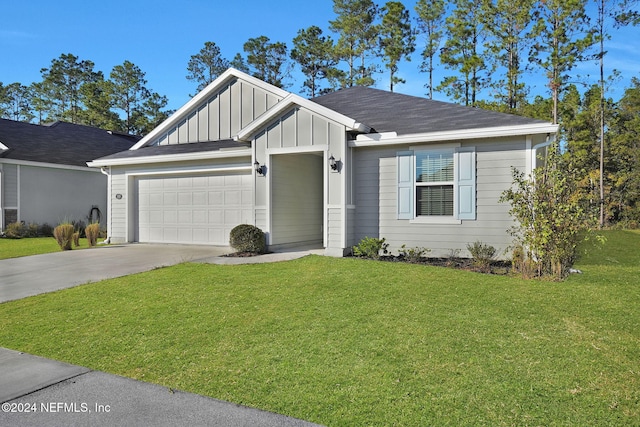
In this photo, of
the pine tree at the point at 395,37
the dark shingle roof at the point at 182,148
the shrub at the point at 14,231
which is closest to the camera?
the dark shingle roof at the point at 182,148

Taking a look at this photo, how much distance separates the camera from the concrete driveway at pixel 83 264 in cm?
700

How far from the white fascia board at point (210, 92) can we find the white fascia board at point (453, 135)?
12.7ft

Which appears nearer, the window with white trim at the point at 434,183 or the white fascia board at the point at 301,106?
the window with white trim at the point at 434,183

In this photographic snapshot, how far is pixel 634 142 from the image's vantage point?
23.7 m

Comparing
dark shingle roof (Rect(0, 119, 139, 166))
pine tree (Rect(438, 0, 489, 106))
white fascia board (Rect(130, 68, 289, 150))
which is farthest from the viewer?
pine tree (Rect(438, 0, 489, 106))

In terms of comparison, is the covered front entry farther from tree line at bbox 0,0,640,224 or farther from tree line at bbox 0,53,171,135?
tree line at bbox 0,53,171,135

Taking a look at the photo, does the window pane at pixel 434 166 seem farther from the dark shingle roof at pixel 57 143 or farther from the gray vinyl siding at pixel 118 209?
Answer: the dark shingle roof at pixel 57 143

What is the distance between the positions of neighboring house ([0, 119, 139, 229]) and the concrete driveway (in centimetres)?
710

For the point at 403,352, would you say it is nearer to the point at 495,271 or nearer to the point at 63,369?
the point at 63,369

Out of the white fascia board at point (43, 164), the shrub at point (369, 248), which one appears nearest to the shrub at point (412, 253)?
the shrub at point (369, 248)

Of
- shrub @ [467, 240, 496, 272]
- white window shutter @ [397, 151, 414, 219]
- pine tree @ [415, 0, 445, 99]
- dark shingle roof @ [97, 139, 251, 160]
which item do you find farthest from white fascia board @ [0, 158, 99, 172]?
pine tree @ [415, 0, 445, 99]

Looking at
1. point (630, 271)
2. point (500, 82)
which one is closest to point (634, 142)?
point (500, 82)

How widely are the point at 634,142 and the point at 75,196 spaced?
94.9 ft

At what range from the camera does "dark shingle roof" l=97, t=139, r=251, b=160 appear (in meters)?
12.1
